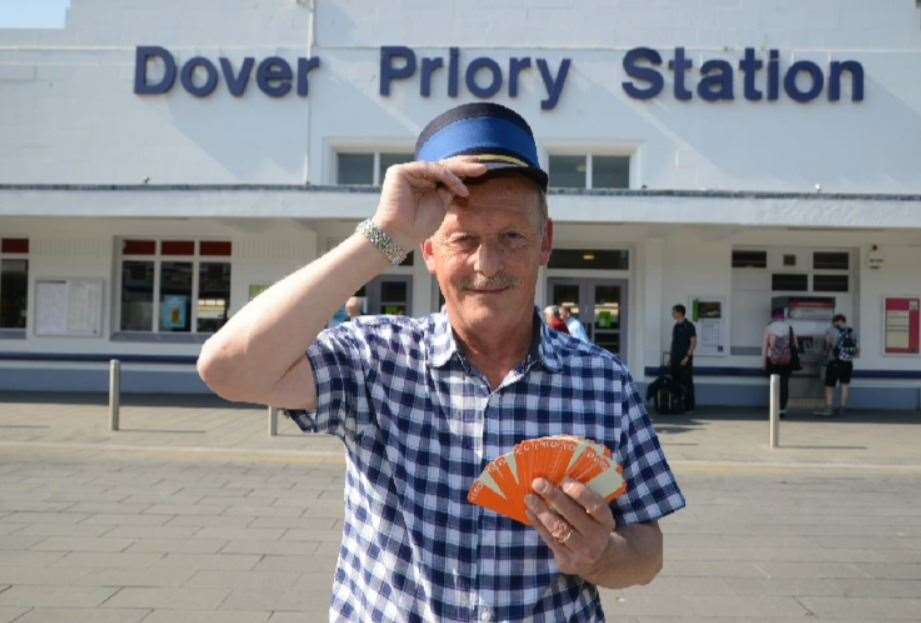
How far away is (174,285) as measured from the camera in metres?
15.5

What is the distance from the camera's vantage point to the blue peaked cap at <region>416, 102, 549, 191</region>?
5.30ft

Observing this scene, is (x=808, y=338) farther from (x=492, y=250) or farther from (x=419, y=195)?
(x=419, y=195)

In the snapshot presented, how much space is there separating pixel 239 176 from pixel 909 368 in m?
12.4

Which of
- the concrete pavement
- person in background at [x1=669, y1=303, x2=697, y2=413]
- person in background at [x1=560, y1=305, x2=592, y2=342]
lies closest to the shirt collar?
the concrete pavement

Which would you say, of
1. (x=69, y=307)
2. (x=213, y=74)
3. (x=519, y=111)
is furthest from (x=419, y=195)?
(x=69, y=307)

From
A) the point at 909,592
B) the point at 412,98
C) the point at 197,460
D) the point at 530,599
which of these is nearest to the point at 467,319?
the point at 530,599

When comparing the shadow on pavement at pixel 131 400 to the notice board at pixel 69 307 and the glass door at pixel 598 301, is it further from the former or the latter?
the glass door at pixel 598 301

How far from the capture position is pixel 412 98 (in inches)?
577

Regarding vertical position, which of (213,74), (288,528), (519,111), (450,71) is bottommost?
(288,528)

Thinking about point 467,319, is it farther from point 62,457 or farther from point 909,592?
point 62,457

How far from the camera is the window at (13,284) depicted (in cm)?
1554

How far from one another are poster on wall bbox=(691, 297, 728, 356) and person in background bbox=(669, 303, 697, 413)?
101 cm

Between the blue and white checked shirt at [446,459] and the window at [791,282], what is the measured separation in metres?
14.5

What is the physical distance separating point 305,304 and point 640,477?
778 millimetres
